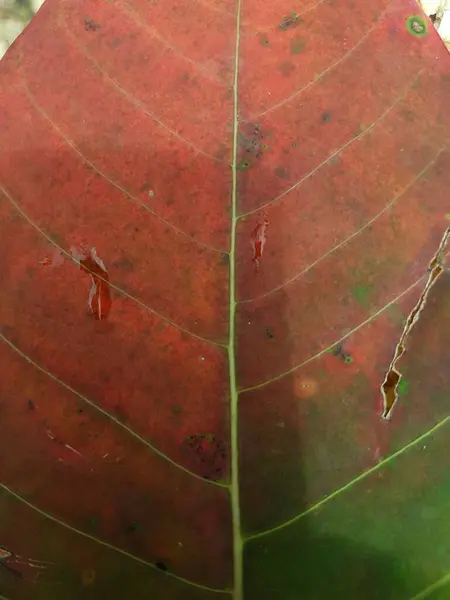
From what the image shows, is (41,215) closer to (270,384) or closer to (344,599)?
(270,384)

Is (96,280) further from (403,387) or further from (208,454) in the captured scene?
(403,387)

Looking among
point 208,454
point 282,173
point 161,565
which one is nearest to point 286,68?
point 282,173

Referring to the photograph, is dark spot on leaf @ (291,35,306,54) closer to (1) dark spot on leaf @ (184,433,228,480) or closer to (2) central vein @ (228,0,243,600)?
(2) central vein @ (228,0,243,600)

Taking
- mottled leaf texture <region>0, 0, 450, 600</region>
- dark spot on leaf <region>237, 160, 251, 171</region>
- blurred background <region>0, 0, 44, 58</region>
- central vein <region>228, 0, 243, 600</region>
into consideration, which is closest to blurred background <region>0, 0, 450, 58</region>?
blurred background <region>0, 0, 44, 58</region>

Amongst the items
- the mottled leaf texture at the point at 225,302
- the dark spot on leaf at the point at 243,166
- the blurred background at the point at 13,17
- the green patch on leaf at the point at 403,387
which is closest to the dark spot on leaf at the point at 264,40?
the mottled leaf texture at the point at 225,302

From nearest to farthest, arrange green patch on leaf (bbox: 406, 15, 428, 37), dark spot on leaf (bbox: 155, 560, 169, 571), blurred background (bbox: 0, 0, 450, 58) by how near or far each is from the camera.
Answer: dark spot on leaf (bbox: 155, 560, 169, 571) < green patch on leaf (bbox: 406, 15, 428, 37) < blurred background (bbox: 0, 0, 450, 58)
